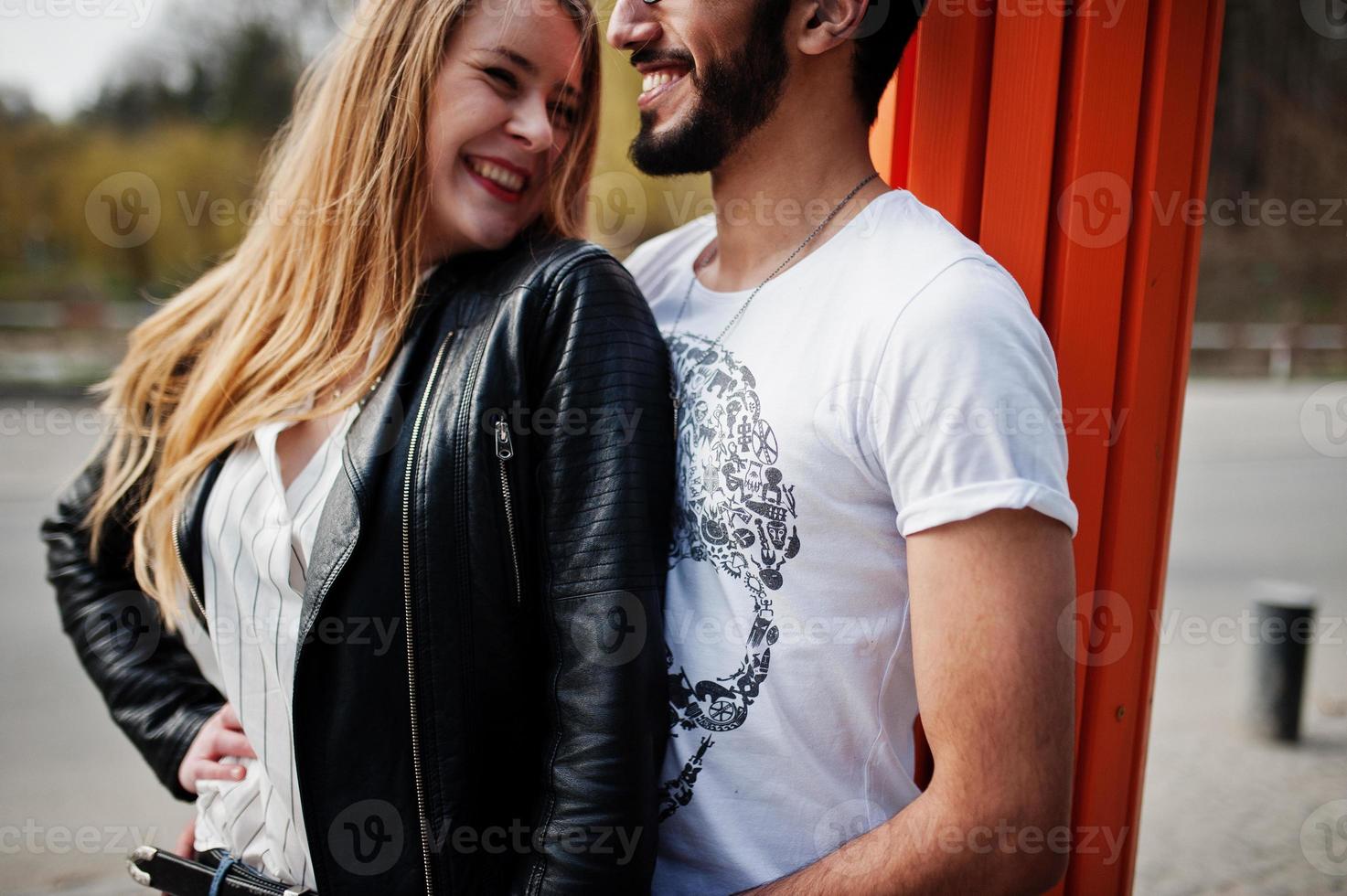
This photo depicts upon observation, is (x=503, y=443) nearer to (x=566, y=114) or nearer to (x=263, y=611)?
(x=263, y=611)

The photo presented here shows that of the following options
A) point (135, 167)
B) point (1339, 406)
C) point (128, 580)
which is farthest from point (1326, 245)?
point (128, 580)

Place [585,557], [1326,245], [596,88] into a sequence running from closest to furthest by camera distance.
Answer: [585,557] < [596,88] < [1326,245]

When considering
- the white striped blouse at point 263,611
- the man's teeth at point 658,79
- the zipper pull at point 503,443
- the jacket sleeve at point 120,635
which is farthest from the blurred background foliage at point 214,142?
the zipper pull at point 503,443

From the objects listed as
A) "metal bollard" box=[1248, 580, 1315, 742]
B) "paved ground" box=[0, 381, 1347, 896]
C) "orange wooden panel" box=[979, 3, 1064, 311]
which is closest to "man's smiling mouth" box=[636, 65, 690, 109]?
"orange wooden panel" box=[979, 3, 1064, 311]

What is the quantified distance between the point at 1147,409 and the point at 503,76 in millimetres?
1199

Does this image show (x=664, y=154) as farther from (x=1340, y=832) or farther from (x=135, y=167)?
(x=135, y=167)

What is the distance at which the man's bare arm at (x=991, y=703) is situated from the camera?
3.93ft

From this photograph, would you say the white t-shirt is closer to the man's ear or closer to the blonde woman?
the blonde woman

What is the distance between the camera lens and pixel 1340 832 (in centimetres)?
401

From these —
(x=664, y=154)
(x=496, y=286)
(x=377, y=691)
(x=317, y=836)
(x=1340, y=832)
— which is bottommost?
(x=1340, y=832)

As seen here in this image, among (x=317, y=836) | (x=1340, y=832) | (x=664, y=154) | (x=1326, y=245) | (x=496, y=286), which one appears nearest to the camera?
(x=317, y=836)

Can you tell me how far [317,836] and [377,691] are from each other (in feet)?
0.80

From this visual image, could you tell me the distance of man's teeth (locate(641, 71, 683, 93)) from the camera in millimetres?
1654

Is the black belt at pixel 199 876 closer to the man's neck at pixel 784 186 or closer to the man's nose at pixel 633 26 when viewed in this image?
the man's neck at pixel 784 186
